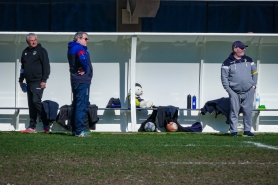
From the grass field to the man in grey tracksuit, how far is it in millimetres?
1334

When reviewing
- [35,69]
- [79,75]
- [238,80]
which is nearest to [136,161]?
[79,75]

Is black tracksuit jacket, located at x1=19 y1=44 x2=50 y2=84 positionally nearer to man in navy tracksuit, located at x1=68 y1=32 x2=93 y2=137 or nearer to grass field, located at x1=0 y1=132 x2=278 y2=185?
man in navy tracksuit, located at x1=68 y1=32 x2=93 y2=137

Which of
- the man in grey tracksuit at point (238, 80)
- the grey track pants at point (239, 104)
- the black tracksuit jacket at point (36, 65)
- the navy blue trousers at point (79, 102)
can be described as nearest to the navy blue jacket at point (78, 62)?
the navy blue trousers at point (79, 102)

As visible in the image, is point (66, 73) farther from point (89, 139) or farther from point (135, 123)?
point (89, 139)

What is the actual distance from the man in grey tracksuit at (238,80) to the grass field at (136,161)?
133 cm

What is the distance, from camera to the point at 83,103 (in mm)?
13109

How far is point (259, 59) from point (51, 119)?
5.03 meters

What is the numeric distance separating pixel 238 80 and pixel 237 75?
96 millimetres

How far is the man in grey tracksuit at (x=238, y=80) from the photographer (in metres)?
13.6

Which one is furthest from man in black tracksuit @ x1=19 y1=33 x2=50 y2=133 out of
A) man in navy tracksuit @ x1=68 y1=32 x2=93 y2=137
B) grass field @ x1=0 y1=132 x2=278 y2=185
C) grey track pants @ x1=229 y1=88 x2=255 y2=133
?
grey track pants @ x1=229 y1=88 x2=255 y2=133

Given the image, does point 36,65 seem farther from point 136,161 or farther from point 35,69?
point 136,161

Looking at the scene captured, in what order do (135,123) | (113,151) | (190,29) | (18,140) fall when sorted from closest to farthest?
1. (113,151)
2. (18,140)
3. (135,123)
4. (190,29)

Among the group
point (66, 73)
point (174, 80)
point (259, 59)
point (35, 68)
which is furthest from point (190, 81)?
point (35, 68)

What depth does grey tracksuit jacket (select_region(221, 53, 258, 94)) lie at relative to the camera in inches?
535
